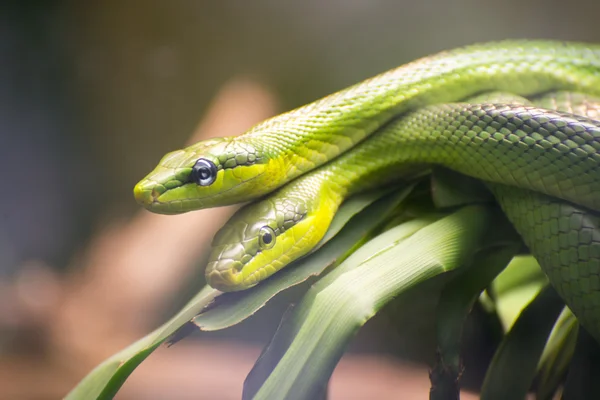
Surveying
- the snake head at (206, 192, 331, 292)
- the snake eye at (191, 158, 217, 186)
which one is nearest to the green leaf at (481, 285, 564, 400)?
the snake head at (206, 192, 331, 292)

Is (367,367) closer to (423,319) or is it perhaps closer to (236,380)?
(423,319)

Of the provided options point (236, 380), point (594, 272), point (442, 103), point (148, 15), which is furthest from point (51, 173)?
point (594, 272)

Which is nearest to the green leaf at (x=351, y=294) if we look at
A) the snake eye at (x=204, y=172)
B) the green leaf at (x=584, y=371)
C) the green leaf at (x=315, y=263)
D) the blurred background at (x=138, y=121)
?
the green leaf at (x=315, y=263)

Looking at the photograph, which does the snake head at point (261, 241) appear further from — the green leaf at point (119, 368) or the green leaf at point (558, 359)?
the green leaf at point (558, 359)

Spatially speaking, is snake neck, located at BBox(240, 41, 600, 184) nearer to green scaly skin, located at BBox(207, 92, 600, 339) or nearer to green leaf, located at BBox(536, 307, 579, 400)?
green scaly skin, located at BBox(207, 92, 600, 339)

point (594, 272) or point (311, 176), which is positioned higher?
point (311, 176)

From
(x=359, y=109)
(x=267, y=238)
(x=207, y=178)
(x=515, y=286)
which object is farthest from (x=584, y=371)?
(x=207, y=178)
